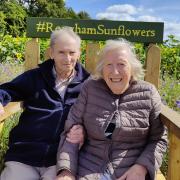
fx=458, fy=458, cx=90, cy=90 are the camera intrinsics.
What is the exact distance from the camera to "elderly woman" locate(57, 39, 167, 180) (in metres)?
2.88

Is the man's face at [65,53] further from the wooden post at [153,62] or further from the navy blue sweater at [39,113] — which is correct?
the wooden post at [153,62]

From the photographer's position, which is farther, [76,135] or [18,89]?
[18,89]

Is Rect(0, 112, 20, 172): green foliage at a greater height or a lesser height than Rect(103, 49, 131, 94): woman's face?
lesser

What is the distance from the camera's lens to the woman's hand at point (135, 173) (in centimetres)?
283

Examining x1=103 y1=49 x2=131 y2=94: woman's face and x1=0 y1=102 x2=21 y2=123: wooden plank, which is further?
x1=0 y1=102 x2=21 y2=123: wooden plank

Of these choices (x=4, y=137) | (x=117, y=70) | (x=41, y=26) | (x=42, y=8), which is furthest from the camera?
(x=42, y=8)

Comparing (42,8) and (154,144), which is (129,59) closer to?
(154,144)

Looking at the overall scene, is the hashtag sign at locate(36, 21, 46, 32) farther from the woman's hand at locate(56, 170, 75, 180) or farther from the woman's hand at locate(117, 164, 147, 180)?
the woman's hand at locate(117, 164, 147, 180)

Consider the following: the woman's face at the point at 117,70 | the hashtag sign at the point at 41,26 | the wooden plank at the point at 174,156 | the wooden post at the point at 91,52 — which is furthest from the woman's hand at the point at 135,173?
the hashtag sign at the point at 41,26

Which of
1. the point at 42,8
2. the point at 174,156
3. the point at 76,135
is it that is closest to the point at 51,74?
the point at 76,135

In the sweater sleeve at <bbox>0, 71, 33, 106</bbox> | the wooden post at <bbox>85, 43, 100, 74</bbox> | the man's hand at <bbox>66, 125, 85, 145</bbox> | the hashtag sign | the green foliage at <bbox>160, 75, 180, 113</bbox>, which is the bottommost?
the green foliage at <bbox>160, 75, 180, 113</bbox>

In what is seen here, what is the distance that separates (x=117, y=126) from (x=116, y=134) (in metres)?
0.05

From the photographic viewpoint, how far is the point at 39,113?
129 inches

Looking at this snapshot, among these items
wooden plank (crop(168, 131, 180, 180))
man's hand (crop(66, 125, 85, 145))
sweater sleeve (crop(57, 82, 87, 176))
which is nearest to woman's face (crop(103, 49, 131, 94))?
sweater sleeve (crop(57, 82, 87, 176))
